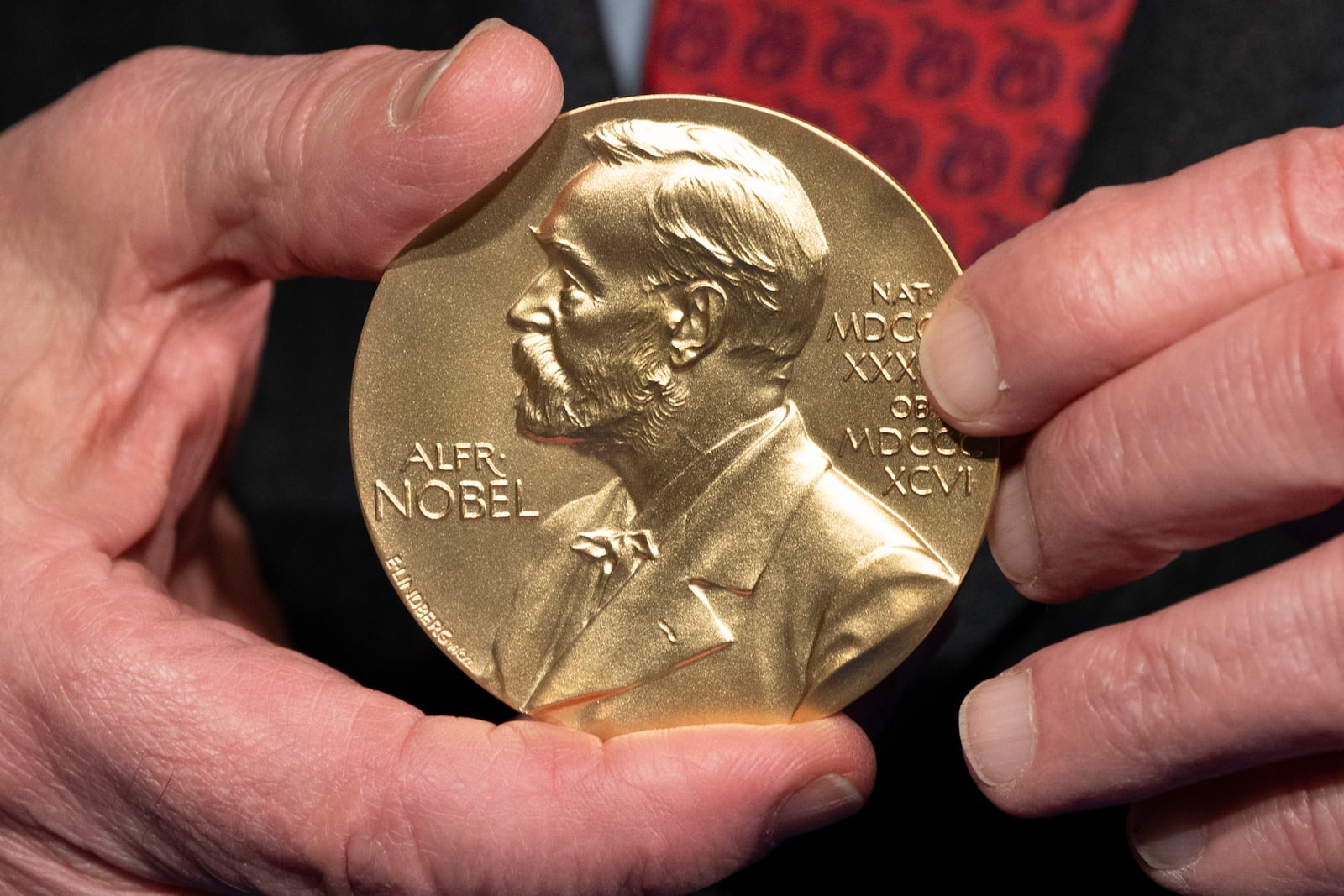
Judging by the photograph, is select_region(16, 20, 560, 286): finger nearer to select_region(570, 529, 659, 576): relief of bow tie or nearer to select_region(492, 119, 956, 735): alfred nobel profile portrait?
select_region(492, 119, 956, 735): alfred nobel profile portrait

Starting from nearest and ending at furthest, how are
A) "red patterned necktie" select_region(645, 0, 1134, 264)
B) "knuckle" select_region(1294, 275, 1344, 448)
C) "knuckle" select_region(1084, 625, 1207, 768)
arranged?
"knuckle" select_region(1294, 275, 1344, 448) → "knuckle" select_region(1084, 625, 1207, 768) → "red patterned necktie" select_region(645, 0, 1134, 264)

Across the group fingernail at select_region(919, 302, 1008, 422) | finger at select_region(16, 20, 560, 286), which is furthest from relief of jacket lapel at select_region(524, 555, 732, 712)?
finger at select_region(16, 20, 560, 286)

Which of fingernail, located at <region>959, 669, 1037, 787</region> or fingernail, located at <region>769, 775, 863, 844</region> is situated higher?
fingernail, located at <region>959, 669, 1037, 787</region>

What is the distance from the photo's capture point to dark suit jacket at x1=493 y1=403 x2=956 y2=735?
1.31m

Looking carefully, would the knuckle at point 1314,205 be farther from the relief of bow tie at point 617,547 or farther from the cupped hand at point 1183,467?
the relief of bow tie at point 617,547

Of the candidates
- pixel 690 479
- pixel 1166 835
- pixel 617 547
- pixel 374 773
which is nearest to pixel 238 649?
pixel 374 773

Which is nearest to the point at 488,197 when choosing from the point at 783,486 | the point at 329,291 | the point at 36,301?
the point at 783,486

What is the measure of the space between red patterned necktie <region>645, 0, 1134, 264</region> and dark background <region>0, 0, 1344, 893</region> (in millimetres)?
132

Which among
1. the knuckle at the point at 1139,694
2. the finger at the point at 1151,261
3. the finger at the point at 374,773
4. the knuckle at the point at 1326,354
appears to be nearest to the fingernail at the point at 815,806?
the finger at the point at 374,773

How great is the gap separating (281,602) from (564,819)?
146cm

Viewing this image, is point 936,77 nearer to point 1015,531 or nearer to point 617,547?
point 1015,531

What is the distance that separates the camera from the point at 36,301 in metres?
1.39

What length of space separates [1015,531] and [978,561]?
66 cm

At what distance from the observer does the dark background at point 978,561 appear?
1.80 m
